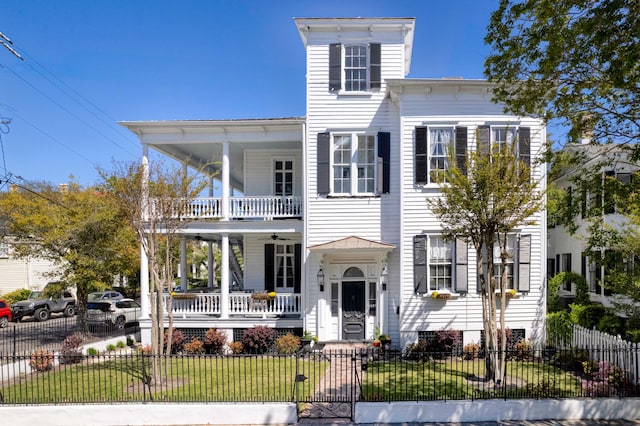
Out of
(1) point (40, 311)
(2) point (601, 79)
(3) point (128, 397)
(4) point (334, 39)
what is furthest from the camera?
Result: (1) point (40, 311)

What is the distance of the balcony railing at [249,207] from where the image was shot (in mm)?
14969

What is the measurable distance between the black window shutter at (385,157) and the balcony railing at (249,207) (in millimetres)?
3116

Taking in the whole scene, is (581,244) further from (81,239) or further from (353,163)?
(81,239)

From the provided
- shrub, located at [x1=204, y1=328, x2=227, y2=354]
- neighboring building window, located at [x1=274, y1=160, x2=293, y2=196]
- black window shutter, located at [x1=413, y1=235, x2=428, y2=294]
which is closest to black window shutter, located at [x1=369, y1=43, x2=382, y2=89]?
neighboring building window, located at [x1=274, y1=160, x2=293, y2=196]

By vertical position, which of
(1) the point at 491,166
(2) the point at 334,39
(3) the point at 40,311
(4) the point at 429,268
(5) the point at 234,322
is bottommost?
(3) the point at 40,311

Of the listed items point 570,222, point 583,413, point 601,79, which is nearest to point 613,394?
point 583,413

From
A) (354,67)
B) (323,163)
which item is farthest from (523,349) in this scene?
(354,67)

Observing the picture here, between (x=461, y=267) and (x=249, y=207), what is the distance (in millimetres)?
7695

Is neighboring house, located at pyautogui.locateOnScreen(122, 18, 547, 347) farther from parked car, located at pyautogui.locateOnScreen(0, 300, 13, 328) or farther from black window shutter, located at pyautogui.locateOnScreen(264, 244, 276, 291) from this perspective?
parked car, located at pyautogui.locateOnScreen(0, 300, 13, 328)

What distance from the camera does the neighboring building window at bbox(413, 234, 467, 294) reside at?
1368 cm

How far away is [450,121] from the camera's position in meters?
13.9

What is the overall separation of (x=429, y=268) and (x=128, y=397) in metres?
9.35

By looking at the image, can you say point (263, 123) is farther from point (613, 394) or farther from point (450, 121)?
point (613, 394)

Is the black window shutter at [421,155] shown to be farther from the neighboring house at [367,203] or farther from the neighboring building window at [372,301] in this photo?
the neighboring building window at [372,301]
